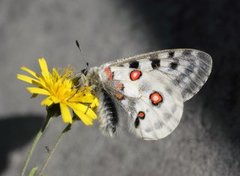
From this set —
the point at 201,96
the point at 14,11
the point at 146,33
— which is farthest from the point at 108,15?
the point at 201,96

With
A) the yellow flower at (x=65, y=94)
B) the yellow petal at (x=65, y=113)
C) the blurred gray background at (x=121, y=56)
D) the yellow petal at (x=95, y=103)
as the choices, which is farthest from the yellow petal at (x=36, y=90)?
the blurred gray background at (x=121, y=56)

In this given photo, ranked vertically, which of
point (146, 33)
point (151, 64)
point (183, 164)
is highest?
point (151, 64)

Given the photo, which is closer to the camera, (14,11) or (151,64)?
(151,64)

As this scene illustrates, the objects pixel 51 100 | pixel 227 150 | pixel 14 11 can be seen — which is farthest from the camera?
pixel 14 11

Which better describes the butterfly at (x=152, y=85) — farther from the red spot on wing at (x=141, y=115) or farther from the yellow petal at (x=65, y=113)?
the yellow petal at (x=65, y=113)

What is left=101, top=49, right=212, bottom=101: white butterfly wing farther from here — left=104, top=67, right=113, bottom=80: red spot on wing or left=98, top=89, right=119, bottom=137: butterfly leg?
left=98, top=89, right=119, bottom=137: butterfly leg

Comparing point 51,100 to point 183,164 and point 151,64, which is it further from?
point 183,164

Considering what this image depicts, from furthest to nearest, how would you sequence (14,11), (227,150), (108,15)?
(14,11), (108,15), (227,150)
